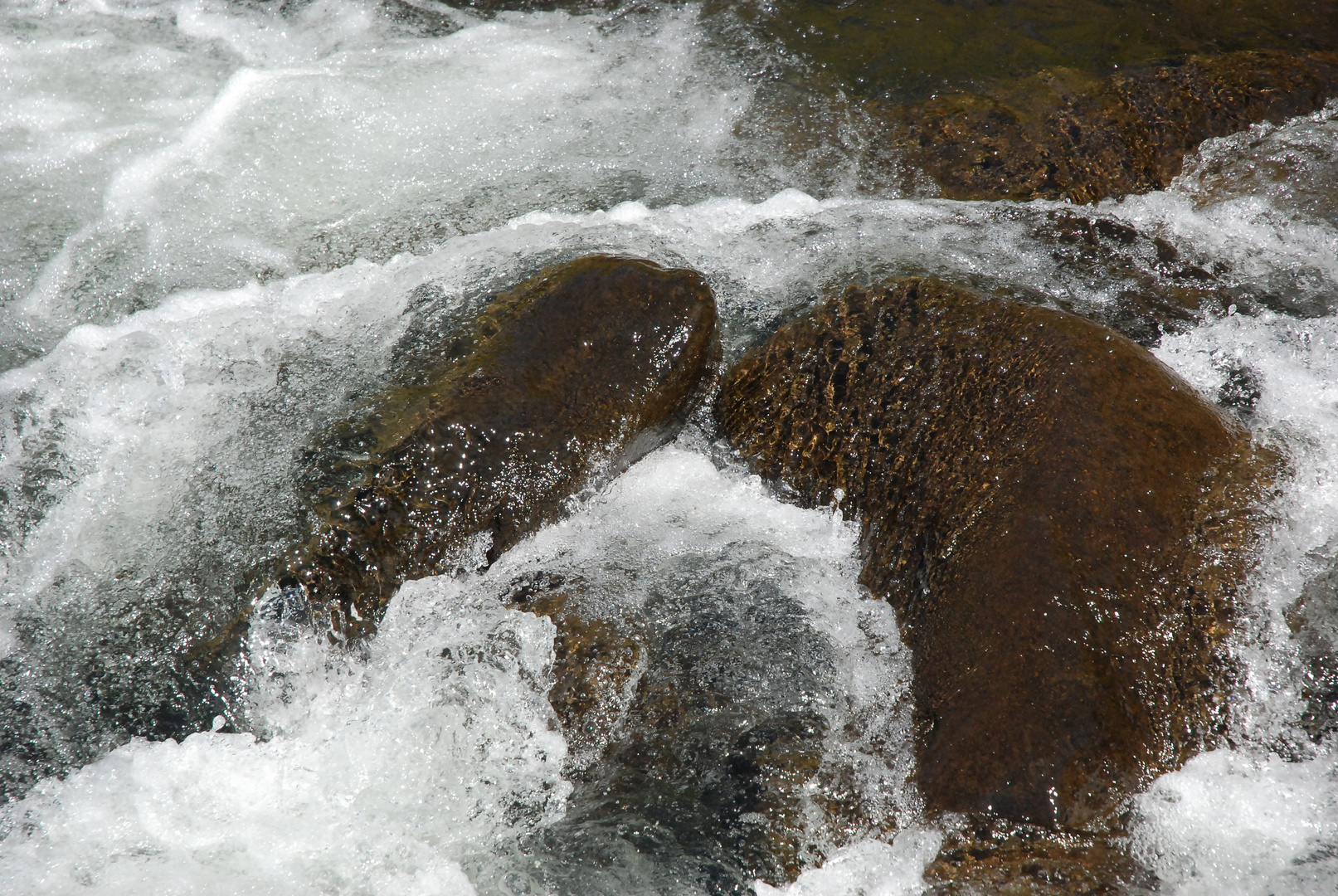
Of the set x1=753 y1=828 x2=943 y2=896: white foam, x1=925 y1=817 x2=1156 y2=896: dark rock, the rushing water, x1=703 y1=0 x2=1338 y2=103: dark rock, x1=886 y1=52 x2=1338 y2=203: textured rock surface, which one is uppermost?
x1=703 y1=0 x2=1338 y2=103: dark rock

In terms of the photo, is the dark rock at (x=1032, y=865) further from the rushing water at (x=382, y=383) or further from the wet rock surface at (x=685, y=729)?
the wet rock surface at (x=685, y=729)

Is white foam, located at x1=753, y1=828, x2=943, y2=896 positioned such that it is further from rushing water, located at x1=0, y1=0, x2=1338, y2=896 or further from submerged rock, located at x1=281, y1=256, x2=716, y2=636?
submerged rock, located at x1=281, y1=256, x2=716, y2=636

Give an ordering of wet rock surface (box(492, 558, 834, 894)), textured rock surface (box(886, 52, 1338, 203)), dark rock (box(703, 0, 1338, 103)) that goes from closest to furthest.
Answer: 1. wet rock surface (box(492, 558, 834, 894))
2. textured rock surface (box(886, 52, 1338, 203))
3. dark rock (box(703, 0, 1338, 103))

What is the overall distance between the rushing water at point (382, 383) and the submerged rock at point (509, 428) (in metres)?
0.13

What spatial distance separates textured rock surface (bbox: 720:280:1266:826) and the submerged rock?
0.40 m

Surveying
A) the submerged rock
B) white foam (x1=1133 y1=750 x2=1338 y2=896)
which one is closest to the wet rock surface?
the submerged rock

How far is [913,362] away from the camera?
367 centimetres

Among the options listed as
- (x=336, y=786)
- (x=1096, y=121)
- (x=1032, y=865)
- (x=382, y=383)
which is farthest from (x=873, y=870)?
(x=1096, y=121)

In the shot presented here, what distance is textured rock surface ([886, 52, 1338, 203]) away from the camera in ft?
17.3

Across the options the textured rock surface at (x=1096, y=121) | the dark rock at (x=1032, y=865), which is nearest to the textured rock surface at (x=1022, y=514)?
the dark rock at (x=1032, y=865)

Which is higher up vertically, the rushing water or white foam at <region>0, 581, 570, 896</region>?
the rushing water

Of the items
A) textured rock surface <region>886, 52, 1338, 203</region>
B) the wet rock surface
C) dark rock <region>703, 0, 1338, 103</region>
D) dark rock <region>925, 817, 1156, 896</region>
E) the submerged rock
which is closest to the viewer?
dark rock <region>925, 817, 1156, 896</region>

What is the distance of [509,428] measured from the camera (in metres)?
3.55

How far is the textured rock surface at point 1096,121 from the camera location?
5281 mm
